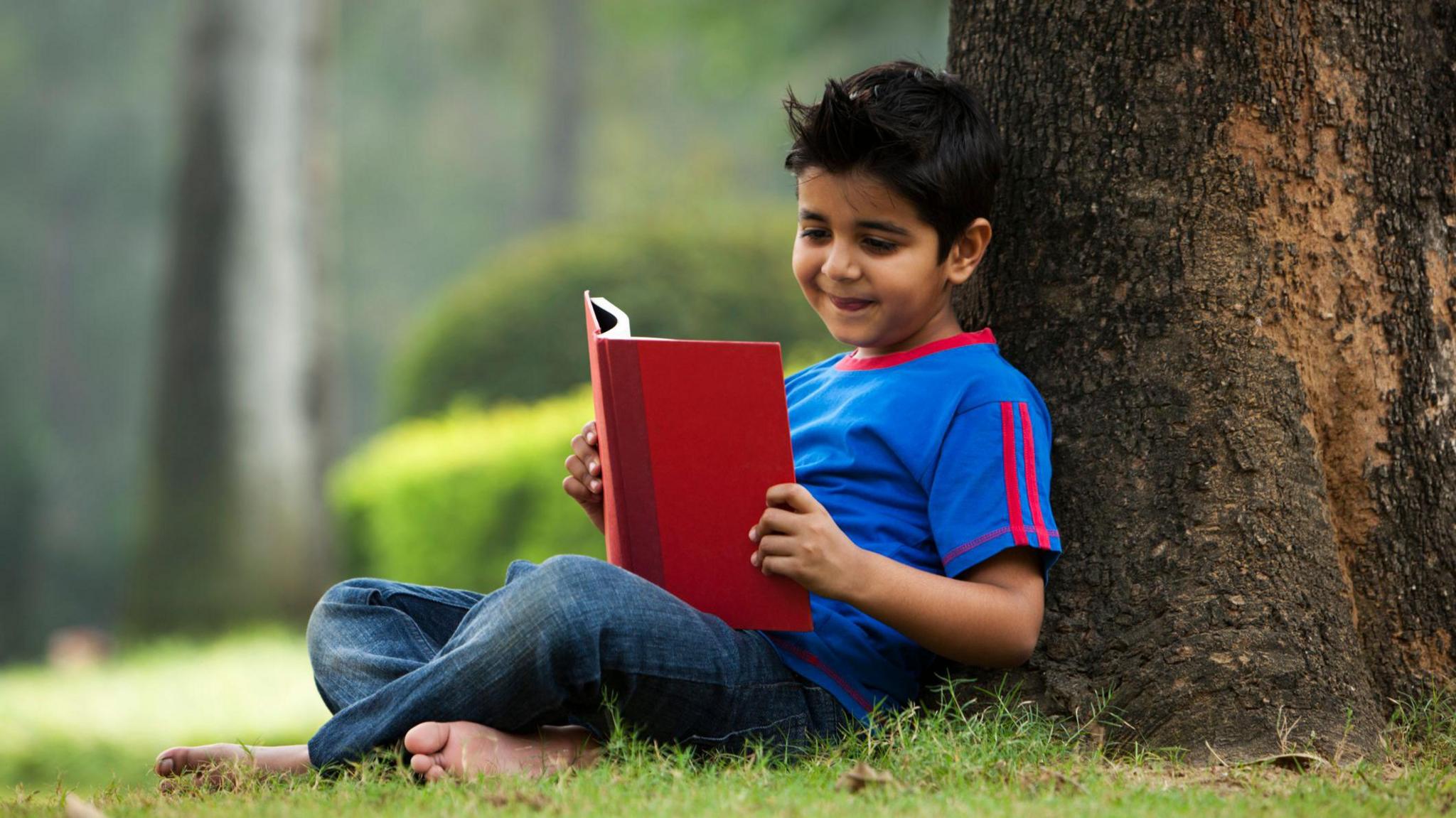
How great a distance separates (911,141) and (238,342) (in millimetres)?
9078

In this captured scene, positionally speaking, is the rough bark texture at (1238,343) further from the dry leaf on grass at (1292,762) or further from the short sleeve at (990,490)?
the short sleeve at (990,490)

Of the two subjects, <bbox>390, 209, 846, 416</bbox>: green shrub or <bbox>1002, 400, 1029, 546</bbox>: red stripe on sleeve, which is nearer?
<bbox>1002, 400, 1029, 546</bbox>: red stripe on sleeve

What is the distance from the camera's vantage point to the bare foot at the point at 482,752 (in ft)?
7.57

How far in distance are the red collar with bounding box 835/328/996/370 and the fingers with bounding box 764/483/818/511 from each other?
437 mm

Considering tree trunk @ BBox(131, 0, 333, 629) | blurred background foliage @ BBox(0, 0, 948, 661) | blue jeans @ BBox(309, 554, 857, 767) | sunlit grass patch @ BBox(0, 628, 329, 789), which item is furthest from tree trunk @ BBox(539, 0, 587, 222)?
blue jeans @ BBox(309, 554, 857, 767)

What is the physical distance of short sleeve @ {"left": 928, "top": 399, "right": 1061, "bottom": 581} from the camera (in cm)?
239

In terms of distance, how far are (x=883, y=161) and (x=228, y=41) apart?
9396 mm

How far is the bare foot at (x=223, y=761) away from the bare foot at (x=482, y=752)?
32 centimetres

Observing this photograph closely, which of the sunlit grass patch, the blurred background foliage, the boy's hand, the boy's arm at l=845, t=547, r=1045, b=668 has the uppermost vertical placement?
the blurred background foliage

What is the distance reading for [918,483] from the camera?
2.52m

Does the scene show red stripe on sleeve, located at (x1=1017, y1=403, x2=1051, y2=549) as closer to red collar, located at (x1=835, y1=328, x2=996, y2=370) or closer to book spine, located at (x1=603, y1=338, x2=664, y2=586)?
red collar, located at (x1=835, y1=328, x2=996, y2=370)

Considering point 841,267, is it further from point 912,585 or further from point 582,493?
point 582,493

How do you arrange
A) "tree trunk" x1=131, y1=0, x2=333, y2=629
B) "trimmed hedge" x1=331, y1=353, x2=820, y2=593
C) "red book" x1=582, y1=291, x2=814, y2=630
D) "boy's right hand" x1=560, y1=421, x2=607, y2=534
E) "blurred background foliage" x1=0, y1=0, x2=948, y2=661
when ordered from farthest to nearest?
"blurred background foliage" x1=0, y1=0, x2=948, y2=661, "tree trunk" x1=131, y1=0, x2=333, y2=629, "trimmed hedge" x1=331, y1=353, x2=820, y2=593, "boy's right hand" x1=560, y1=421, x2=607, y2=534, "red book" x1=582, y1=291, x2=814, y2=630

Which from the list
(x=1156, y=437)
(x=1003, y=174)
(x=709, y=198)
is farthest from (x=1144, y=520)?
(x=709, y=198)
